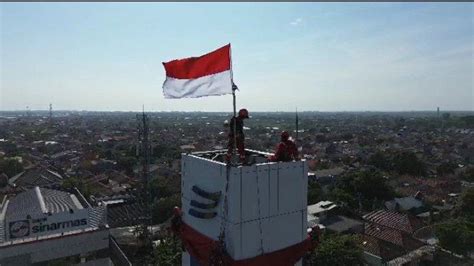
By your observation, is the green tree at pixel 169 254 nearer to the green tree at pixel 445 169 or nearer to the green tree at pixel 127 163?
the green tree at pixel 127 163

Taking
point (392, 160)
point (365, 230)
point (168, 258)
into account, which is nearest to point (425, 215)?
point (365, 230)

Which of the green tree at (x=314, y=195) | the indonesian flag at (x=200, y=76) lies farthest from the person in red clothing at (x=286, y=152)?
the green tree at (x=314, y=195)

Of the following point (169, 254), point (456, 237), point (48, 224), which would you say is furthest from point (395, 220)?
point (48, 224)

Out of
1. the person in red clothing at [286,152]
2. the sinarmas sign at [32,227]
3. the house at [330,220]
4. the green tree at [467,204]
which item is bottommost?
the house at [330,220]

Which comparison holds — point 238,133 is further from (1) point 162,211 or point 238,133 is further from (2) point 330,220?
(1) point 162,211

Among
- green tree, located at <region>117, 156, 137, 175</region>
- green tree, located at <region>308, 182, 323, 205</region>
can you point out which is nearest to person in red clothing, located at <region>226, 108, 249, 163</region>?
green tree, located at <region>308, 182, 323, 205</region>

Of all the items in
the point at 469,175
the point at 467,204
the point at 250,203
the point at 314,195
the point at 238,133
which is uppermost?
the point at 238,133
